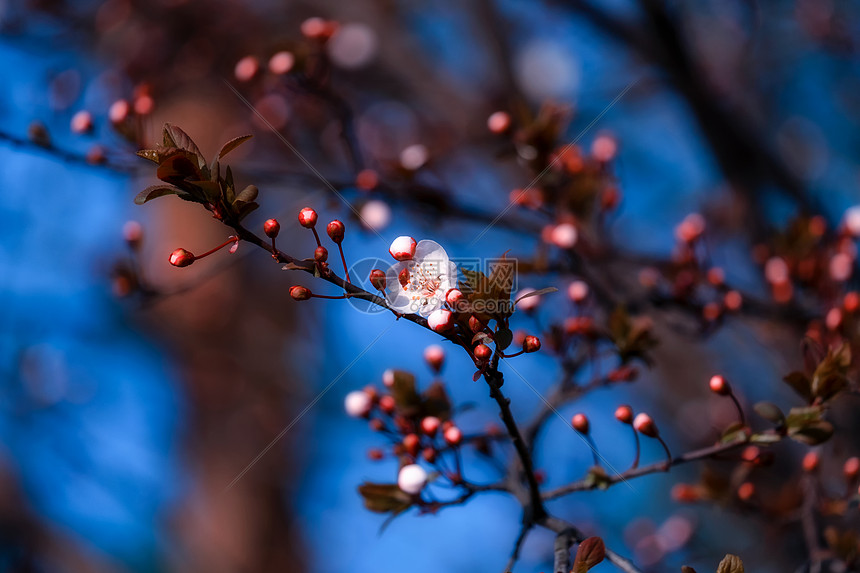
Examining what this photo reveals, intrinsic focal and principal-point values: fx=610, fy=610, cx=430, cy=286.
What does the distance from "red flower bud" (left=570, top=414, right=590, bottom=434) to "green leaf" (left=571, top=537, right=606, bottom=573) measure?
0.34 meters

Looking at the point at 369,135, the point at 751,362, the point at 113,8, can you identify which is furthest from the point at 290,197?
the point at 751,362

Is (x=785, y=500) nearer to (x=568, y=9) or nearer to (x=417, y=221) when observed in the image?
(x=417, y=221)

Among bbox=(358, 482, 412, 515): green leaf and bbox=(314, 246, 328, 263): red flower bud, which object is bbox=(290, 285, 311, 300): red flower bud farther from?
bbox=(358, 482, 412, 515): green leaf

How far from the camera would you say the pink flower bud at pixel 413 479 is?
3.82ft

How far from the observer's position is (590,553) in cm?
96

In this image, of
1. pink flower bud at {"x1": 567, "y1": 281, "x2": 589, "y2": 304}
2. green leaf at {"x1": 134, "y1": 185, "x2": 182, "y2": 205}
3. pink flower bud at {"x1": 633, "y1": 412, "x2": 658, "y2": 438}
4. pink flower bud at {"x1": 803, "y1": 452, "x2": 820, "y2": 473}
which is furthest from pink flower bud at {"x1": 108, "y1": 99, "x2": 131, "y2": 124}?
pink flower bud at {"x1": 803, "y1": 452, "x2": 820, "y2": 473}

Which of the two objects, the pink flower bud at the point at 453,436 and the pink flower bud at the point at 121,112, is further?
the pink flower bud at the point at 121,112

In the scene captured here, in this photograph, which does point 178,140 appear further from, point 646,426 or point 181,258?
point 646,426

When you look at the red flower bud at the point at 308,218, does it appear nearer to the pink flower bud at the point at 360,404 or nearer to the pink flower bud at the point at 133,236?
the pink flower bud at the point at 360,404

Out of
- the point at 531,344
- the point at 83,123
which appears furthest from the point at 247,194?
the point at 83,123

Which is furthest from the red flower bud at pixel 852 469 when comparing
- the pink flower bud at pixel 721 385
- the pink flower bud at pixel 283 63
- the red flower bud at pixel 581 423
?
the pink flower bud at pixel 283 63

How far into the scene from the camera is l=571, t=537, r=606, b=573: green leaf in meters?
0.95

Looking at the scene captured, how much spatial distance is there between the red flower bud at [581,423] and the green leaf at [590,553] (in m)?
0.34

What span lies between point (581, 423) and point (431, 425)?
322mm
